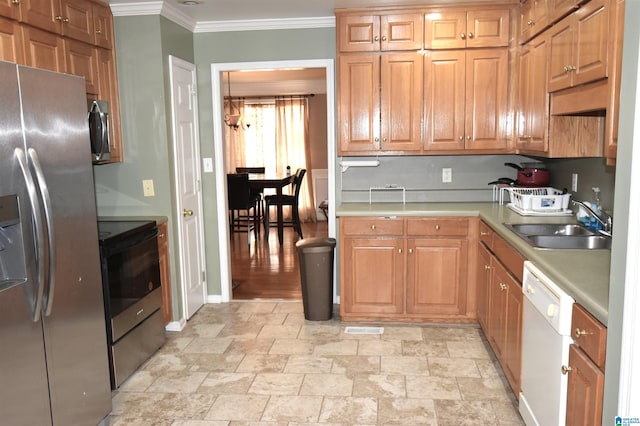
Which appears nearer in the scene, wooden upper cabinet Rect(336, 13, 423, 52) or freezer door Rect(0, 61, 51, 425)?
freezer door Rect(0, 61, 51, 425)

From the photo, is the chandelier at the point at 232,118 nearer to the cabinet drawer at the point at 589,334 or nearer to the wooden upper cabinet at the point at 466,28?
the wooden upper cabinet at the point at 466,28

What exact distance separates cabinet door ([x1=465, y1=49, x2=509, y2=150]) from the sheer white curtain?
18.4ft

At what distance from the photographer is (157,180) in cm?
397

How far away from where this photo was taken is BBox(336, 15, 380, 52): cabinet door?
4.03 metres

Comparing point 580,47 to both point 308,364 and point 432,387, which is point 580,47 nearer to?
point 432,387

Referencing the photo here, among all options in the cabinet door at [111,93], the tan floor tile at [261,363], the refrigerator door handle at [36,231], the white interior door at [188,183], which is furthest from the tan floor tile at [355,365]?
the cabinet door at [111,93]

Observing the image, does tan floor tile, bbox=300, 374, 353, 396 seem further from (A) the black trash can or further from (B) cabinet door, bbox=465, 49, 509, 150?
(B) cabinet door, bbox=465, 49, 509, 150

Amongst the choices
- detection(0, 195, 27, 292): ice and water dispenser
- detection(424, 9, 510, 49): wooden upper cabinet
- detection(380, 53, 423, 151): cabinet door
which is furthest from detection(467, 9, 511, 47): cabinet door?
detection(0, 195, 27, 292): ice and water dispenser

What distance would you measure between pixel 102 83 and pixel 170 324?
185 cm

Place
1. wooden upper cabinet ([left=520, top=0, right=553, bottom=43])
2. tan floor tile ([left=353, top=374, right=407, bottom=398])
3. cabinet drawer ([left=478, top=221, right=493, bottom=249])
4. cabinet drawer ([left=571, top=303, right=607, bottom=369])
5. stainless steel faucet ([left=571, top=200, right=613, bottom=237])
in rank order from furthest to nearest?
cabinet drawer ([left=478, top=221, right=493, bottom=249]), wooden upper cabinet ([left=520, top=0, right=553, bottom=43]), tan floor tile ([left=353, top=374, right=407, bottom=398]), stainless steel faucet ([left=571, top=200, right=613, bottom=237]), cabinet drawer ([left=571, top=303, right=607, bottom=369])

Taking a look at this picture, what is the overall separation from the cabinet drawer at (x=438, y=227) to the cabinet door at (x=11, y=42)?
269cm

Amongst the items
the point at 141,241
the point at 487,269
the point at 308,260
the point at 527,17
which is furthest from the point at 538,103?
the point at 141,241

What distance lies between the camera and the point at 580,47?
255cm

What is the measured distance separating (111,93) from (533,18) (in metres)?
2.93
